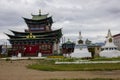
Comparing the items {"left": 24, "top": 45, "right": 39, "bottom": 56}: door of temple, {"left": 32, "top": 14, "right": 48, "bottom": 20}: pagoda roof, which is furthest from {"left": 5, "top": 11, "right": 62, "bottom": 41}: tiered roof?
{"left": 24, "top": 45, "right": 39, "bottom": 56}: door of temple

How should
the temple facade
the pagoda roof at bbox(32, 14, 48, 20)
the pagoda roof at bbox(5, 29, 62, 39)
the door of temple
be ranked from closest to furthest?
the temple facade, the door of temple, the pagoda roof at bbox(5, 29, 62, 39), the pagoda roof at bbox(32, 14, 48, 20)

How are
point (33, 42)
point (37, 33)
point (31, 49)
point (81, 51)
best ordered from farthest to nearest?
point (37, 33) → point (33, 42) → point (31, 49) → point (81, 51)

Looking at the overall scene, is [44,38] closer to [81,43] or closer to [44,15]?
[44,15]

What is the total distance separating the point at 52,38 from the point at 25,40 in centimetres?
993

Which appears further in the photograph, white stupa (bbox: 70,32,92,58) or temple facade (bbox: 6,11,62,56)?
temple facade (bbox: 6,11,62,56)

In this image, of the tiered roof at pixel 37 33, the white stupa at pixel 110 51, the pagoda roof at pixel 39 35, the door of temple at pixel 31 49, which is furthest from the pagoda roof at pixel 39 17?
the white stupa at pixel 110 51

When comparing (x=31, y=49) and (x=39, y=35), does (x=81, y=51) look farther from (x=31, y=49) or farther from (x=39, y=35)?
(x=39, y=35)

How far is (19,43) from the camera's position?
105 metres

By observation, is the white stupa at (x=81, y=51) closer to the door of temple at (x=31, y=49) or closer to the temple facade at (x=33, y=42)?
the temple facade at (x=33, y=42)

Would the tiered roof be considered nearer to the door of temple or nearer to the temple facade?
→ the temple facade

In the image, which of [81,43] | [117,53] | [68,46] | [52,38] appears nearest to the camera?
[117,53]

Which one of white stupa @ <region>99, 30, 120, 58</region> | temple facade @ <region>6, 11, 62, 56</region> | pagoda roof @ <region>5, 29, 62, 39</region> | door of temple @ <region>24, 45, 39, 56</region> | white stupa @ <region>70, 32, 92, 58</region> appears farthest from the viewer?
pagoda roof @ <region>5, 29, 62, 39</region>

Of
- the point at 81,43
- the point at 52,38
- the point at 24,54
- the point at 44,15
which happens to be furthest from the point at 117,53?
the point at 44,15

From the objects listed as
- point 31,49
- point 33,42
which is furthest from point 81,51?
point 33,42
